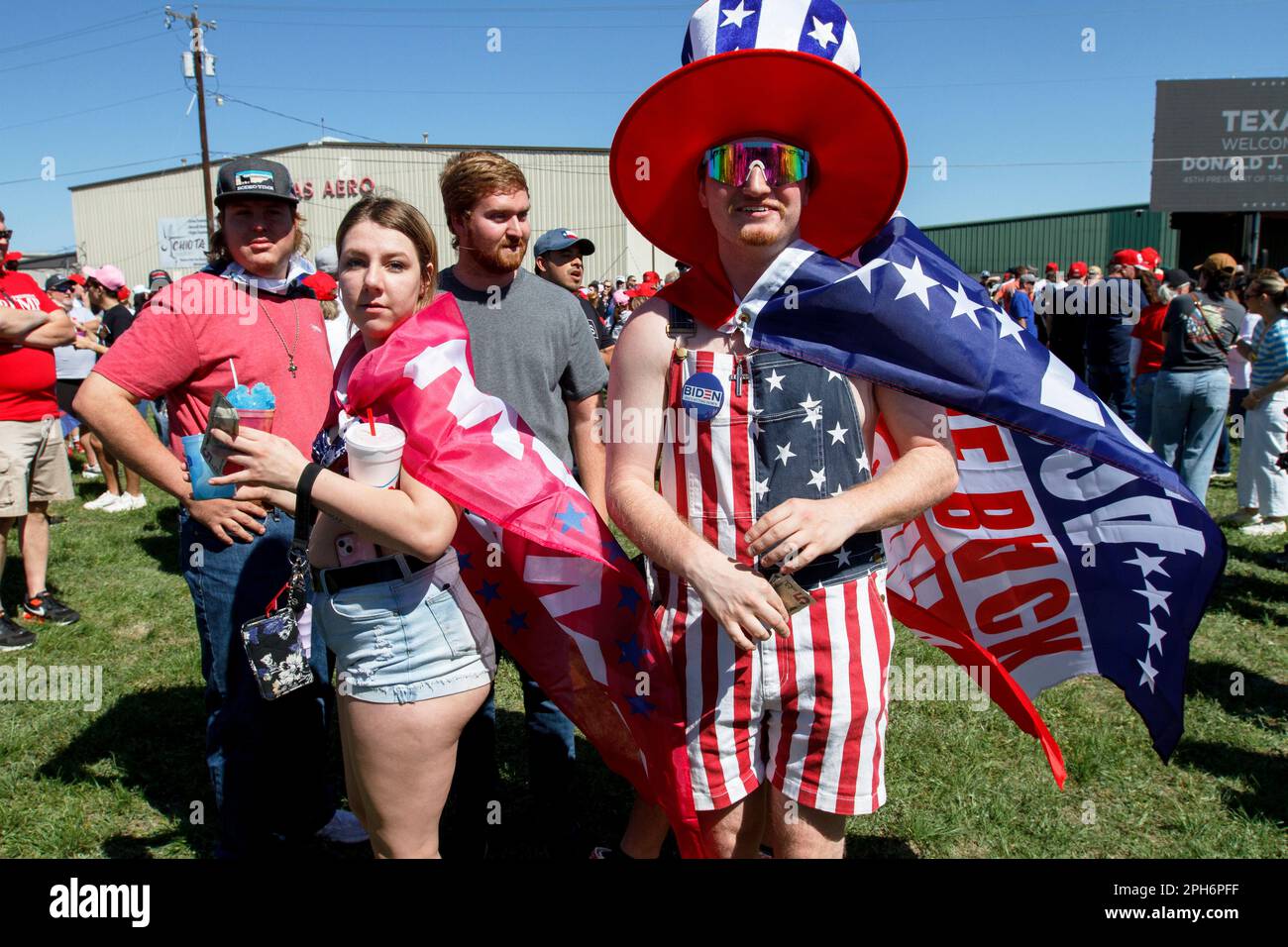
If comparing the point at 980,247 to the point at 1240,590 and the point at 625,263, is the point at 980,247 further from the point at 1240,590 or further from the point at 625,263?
the point at 1240,590

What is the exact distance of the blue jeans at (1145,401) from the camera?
28.2ft

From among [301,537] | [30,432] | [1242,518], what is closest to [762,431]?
[301,537]

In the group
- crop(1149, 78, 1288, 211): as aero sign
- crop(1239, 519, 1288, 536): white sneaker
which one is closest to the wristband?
crop(1239, 519, 1288, 536): white sneaker

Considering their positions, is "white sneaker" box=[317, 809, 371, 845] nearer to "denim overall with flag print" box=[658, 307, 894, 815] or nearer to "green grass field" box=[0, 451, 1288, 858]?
"green grass field" box=[0, 451, 1288, 858]

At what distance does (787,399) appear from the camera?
2.11 meters

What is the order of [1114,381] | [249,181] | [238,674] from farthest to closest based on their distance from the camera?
[1114,381] < [238,674] < [249,181]

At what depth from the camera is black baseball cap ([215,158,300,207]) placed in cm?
282

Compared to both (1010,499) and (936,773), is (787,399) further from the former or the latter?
(936,773)

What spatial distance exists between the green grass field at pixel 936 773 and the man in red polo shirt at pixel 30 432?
534 millimetres

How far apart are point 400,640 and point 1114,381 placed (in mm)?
9632

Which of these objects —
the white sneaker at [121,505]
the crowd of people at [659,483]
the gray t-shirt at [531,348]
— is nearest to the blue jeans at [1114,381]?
the gray t-shirt at [531,348]

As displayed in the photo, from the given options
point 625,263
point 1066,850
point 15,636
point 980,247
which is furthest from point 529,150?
point 1066,850

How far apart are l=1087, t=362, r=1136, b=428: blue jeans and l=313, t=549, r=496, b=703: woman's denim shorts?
938 cm
